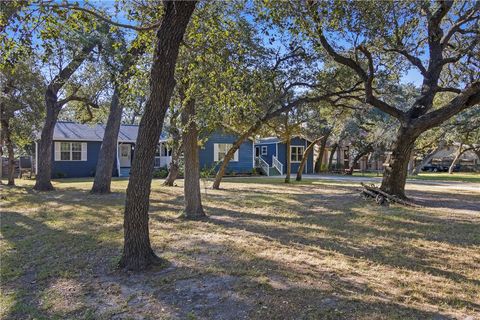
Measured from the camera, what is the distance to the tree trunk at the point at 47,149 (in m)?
15.0

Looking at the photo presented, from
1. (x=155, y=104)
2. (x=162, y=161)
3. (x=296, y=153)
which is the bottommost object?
(x=162, y=161)

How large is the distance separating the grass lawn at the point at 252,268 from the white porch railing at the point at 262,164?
19243mm

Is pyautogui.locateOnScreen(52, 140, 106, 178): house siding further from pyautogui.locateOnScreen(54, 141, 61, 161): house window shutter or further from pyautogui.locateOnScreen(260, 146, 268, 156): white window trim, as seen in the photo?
pyautogui.locateOnScreen(260, 146, 268, 156): white window trim

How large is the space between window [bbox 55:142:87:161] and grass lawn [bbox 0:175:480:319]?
52.9 feet

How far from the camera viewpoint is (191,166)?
27.3 feet

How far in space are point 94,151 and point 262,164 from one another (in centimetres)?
1205

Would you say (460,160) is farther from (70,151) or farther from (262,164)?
(70,151)

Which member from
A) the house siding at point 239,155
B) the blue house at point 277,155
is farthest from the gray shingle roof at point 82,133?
the blue house at point 277,155

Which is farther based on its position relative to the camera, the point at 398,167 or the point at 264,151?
the point at 264,151

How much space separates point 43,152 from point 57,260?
11260mm

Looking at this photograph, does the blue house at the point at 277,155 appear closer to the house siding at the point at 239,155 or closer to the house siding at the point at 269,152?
the house siding at the point at 269,152

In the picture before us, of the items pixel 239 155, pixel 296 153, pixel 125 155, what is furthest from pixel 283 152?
pixel 125 155

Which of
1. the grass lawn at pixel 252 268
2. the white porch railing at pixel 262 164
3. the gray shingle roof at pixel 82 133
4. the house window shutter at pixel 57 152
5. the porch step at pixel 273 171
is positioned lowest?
the grass lawn at pixel 252 268

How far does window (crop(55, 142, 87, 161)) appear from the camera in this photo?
24.0m
